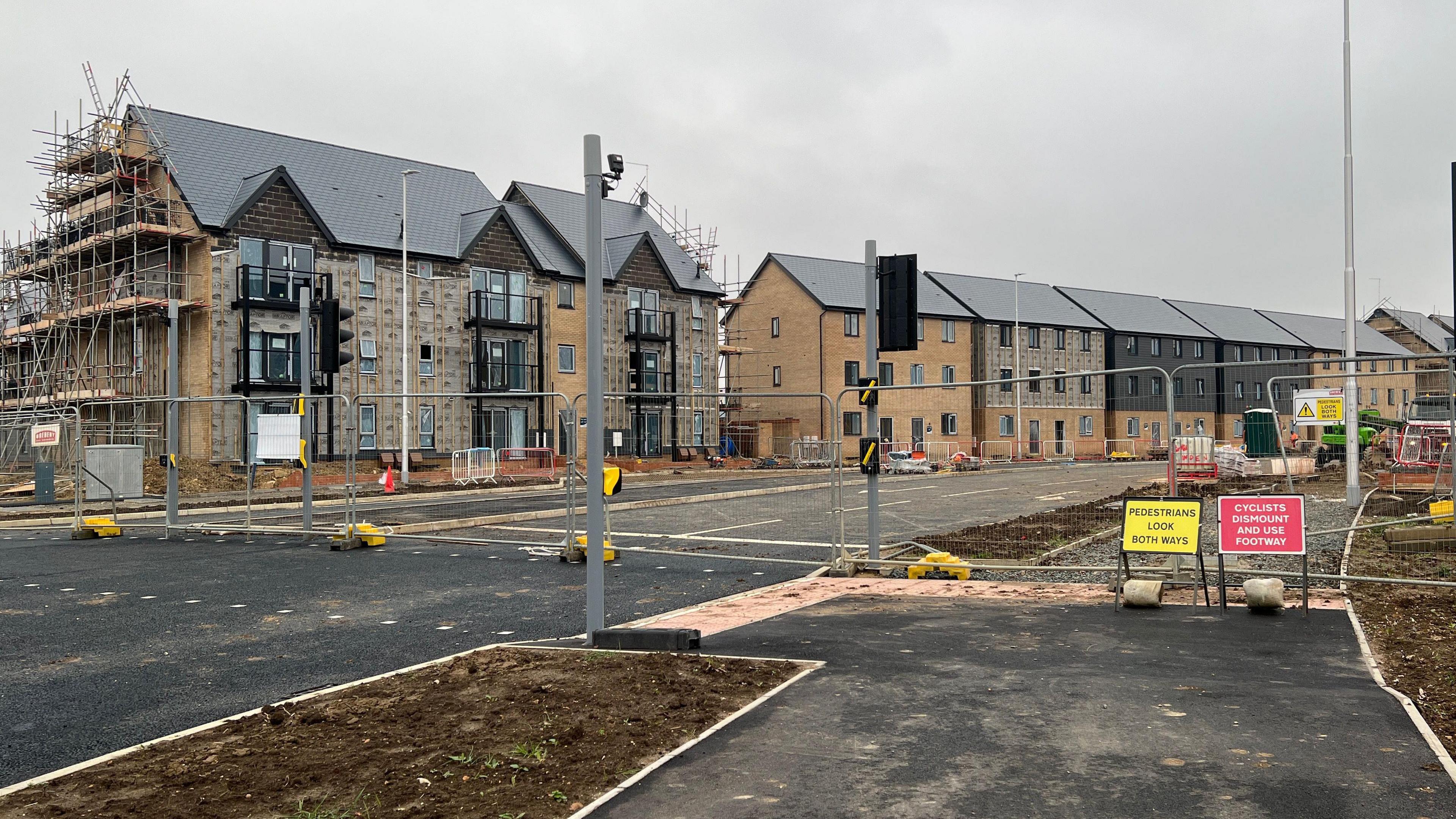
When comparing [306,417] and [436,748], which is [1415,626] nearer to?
[436,748]

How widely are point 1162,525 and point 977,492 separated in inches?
697

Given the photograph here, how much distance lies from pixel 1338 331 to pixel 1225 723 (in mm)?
102423

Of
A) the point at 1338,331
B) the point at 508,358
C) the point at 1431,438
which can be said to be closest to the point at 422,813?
the point at 1431,438

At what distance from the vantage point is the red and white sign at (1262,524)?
33.8 feet

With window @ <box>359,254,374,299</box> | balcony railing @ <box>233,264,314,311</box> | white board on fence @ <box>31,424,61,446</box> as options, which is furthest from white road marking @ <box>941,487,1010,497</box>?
window @ <box>359,254,374,299</box>

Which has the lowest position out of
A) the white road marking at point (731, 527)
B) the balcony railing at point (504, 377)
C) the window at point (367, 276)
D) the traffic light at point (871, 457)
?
the white road marking at point (731, 527)

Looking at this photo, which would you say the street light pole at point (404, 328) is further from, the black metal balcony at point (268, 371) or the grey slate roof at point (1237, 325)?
the grey slate roof at point (1237, 325)

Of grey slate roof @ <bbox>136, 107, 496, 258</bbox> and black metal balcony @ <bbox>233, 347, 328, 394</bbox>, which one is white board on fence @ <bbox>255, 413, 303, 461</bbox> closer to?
black metal balcony @ <bbox>233, 347, 328, 394</bbox>

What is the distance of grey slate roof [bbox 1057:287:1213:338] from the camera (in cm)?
7688

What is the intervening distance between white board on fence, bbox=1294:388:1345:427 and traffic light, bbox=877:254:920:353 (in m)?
7.19

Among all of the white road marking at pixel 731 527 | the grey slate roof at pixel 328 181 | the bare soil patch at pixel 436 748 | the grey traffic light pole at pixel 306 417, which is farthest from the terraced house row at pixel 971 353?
the bare soil patch at pixel 436 748

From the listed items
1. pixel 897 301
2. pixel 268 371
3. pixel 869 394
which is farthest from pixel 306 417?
pixel 268 371

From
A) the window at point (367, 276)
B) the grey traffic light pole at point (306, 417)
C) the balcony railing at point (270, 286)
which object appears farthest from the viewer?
the window at point (367, 276)

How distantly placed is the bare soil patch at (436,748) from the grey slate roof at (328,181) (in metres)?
38.0
